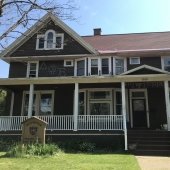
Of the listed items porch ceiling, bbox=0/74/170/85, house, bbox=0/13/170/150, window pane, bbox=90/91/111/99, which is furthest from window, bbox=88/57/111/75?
porch ceiling, bbox=0/74/170/85

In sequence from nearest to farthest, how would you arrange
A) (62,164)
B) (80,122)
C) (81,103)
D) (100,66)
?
(62,164), (80,122), (81,103), (100,66)

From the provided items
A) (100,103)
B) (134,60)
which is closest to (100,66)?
(134,60)

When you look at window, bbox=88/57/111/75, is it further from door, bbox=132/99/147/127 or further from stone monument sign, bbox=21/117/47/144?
stone monument sign, bbox=21/117/47/144

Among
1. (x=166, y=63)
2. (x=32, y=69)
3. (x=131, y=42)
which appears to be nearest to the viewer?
(x=166, y=63)

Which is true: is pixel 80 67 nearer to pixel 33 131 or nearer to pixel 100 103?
pixel 100 103

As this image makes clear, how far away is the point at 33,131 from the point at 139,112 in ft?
28.6

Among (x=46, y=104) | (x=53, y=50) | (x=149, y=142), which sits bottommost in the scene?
(x=149, y=142)

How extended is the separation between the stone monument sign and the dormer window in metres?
8.88

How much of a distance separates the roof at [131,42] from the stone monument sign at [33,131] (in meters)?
9.12

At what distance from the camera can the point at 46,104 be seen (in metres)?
22.1

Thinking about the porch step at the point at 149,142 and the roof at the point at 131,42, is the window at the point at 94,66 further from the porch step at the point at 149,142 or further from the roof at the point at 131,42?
the porch step at the point at 149,142

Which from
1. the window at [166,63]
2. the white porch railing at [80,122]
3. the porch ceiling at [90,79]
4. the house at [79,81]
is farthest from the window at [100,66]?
the window at [166,63]

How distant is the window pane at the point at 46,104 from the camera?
72.0 feet

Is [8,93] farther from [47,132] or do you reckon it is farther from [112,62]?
[112,62]
